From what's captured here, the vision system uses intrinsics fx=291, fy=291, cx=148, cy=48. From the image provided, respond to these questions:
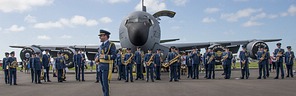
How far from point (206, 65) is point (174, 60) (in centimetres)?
268

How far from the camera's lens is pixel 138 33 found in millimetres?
17984

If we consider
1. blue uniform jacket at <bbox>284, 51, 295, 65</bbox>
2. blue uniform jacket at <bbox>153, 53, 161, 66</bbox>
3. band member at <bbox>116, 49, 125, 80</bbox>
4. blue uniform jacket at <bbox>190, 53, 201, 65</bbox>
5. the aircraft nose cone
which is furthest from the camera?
the aircraft nose cone

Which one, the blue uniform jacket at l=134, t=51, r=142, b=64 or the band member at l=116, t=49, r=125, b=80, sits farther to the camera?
the band member at l=116, t=49, r=125, b=80

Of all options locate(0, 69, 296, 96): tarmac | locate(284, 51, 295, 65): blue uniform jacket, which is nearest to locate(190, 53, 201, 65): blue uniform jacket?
locate(0, 69, 296, 96): tarmac

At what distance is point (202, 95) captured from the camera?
822 centimetres

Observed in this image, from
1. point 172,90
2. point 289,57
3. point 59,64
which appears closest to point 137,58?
point 59,64

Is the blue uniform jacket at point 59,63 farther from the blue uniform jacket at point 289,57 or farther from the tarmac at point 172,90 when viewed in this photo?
the blue uniform jacket at point 289,57

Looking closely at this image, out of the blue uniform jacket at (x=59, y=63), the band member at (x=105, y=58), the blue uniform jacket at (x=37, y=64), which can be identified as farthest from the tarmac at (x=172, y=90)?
the blue uniform jacket at (x=59, y=63)

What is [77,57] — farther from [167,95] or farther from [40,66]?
[167,95]

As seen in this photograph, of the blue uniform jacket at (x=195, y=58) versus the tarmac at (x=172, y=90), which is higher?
the blue uniform jacket at (x=195, y=58)

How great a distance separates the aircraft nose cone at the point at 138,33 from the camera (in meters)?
18.0

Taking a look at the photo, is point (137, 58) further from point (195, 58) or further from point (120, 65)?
point (195, 58)

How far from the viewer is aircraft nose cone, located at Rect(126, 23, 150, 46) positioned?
59.2ft

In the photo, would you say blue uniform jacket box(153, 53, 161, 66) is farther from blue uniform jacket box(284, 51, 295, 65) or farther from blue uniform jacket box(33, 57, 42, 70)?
blue uniform jacket box(284, 51, 295, 65)
